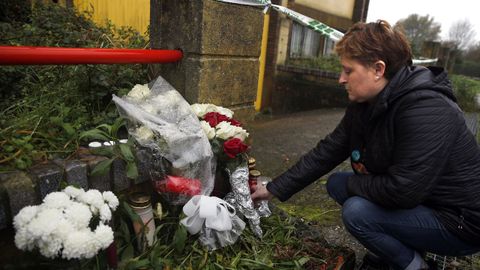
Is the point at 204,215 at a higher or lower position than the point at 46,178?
lower

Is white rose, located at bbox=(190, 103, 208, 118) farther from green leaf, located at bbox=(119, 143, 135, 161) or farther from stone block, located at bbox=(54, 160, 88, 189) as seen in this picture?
stone block, located at bbox=(54, 160, 88, 189)

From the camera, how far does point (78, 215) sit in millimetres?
1209

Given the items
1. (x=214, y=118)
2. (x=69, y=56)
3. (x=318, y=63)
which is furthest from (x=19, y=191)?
(x=318, y=63)

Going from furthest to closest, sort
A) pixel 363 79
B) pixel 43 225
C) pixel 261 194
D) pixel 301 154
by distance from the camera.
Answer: pixel 301 154
pixel 261 194
pixel 363 79
pixel 43 225

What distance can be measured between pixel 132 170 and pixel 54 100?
31.4 inches

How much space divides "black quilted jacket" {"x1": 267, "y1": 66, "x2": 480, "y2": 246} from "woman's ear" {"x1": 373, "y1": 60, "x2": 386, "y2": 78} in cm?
7

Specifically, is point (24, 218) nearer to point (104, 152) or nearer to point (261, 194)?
point (104, 152)

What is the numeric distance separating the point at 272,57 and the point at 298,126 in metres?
2.31

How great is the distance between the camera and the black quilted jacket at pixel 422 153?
5.08 ft

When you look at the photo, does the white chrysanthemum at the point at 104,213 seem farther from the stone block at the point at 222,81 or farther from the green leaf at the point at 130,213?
the stone block at the point at 222,81

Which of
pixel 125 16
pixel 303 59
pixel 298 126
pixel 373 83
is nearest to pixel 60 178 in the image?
pixel 373 83

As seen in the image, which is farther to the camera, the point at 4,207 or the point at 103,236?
the point at 4,207

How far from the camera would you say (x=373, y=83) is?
1.72m

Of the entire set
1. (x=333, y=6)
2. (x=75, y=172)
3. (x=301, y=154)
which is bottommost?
(x=301, y=154)
